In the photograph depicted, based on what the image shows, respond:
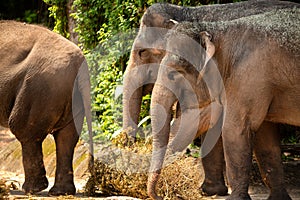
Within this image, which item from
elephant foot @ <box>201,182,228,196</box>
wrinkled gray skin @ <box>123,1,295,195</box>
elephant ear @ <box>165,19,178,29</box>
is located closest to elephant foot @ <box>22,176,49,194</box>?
wrinkled gray skin @ <box>123,1,295,195</box>

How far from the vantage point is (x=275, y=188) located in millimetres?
8086

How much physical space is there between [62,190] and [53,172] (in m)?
1.97

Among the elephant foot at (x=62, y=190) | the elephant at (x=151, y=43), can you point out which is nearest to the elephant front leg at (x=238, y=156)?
the elephant at (x=151, y=43)

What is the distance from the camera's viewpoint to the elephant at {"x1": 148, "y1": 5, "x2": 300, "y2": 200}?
286 inches

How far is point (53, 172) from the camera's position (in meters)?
10.7

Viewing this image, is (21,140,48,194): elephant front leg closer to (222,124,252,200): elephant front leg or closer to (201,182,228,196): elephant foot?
(201,182,228,196): elephant foot

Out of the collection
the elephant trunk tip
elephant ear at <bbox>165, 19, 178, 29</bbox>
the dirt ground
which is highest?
elephant ear at <bbox>165, 19, 178, 29</bbox>

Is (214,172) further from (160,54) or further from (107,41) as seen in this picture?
(107,41)

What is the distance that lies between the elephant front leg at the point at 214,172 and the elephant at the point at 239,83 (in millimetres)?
980

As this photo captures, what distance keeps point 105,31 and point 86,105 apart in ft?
12.1

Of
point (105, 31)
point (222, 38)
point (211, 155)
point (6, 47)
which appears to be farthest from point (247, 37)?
point (105, 31)

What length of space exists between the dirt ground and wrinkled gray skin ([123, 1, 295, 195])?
44 centimetres

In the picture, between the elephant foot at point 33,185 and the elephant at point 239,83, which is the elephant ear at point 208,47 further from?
the elephant foot at point 33,185

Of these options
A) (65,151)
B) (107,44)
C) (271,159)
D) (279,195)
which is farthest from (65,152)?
(107,44)
